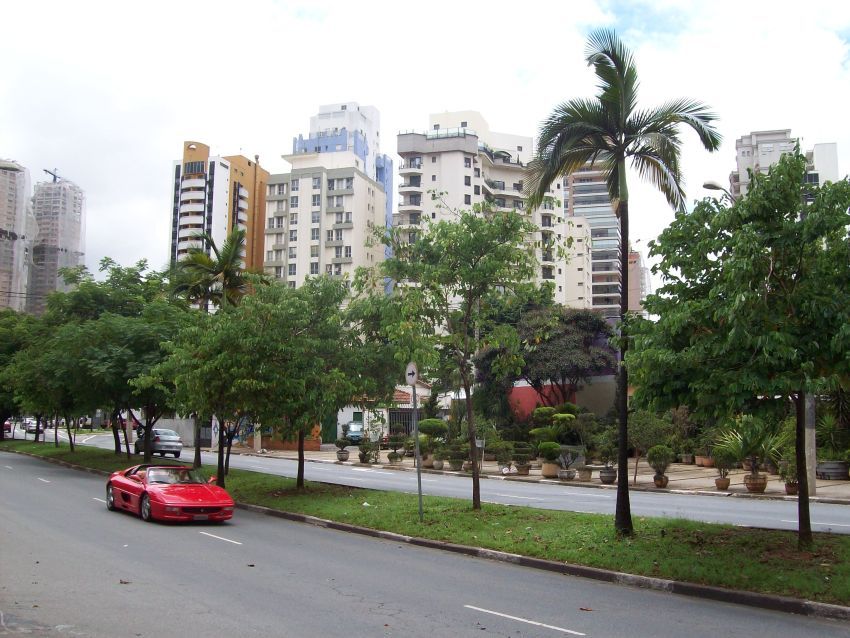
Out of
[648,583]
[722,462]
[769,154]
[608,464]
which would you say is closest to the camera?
[648,583]

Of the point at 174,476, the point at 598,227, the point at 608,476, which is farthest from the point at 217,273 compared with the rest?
the point at 598,227

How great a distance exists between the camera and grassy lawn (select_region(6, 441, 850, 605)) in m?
9.56

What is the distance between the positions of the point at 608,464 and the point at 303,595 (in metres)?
24.7

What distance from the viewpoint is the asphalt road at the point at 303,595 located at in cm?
782

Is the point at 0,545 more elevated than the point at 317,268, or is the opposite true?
the point at 317,268

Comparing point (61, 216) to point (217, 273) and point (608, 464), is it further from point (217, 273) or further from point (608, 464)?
point (608, 464)

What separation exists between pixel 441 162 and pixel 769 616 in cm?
9083

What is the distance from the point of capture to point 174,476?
17422mm

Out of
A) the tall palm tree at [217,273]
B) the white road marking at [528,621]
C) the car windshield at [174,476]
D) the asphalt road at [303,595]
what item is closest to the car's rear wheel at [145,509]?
the car windshield at [174,476]

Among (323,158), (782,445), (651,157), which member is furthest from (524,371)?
(323,158)

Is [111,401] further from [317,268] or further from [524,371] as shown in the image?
[317,268]

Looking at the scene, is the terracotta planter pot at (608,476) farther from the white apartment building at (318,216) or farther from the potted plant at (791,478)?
the white apartment building at (318,216)

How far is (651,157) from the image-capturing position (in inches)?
524

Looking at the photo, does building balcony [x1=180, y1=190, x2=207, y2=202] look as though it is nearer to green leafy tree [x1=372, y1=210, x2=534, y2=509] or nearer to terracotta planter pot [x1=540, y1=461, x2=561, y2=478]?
terracotta planter pot [x1=540, y1=461, x2=561, y2=478]
